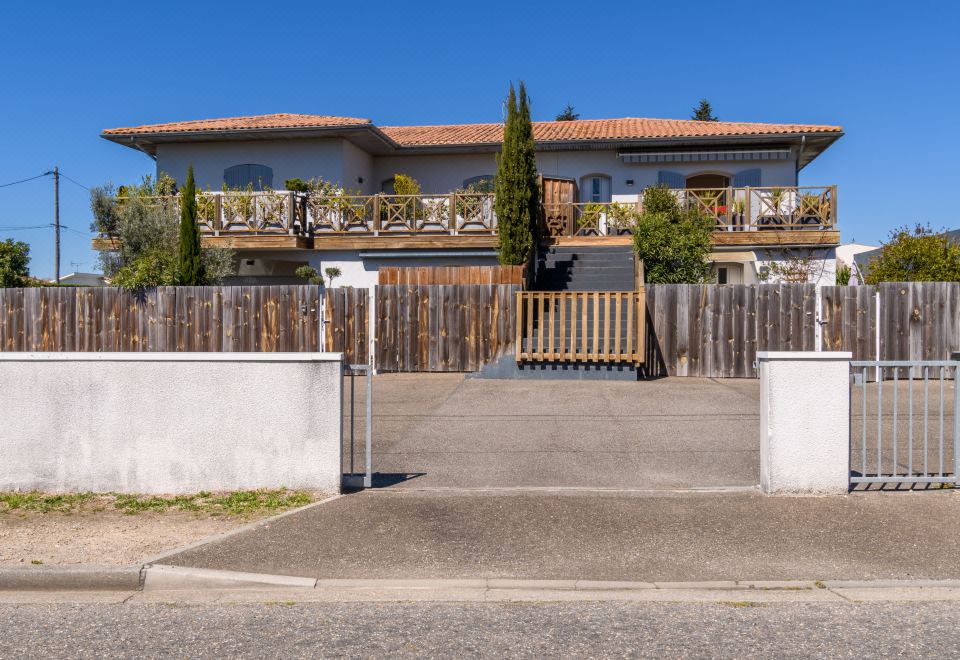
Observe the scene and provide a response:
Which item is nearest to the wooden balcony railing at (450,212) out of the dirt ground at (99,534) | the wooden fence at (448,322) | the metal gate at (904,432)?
the wooden fence at (448,322)

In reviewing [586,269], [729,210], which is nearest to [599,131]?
[729,210]

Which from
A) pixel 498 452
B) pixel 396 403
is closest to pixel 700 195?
pixel 396 403

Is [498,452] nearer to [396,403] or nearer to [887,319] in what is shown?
[396,403]

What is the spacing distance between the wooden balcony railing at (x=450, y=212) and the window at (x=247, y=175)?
2676mm

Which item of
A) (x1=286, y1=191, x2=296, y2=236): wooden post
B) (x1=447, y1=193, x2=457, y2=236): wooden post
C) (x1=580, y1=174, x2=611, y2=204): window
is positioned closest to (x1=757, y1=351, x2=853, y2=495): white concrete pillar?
(x1=447, y1=193, x2=457, y2=236): wooden post

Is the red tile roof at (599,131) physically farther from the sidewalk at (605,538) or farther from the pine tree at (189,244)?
the sidewalk at (605,538)

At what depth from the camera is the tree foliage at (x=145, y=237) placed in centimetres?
1950

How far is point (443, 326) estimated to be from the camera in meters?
18.1

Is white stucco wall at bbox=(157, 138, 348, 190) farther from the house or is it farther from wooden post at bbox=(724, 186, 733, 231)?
wooden post at bbox=(724, 186, 733, 231)

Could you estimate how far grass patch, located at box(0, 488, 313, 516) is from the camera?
7.46m

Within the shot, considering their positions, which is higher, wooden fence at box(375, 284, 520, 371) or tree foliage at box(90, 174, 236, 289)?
tree foliage at box(90, 174, 236, 289)

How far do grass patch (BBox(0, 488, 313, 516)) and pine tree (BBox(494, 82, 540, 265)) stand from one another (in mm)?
11925

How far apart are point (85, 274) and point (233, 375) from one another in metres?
64.2

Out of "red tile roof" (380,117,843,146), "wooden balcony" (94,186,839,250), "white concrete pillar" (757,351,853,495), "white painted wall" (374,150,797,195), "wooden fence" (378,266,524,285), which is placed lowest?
"white concrete pillar" (757,351,853,495)
